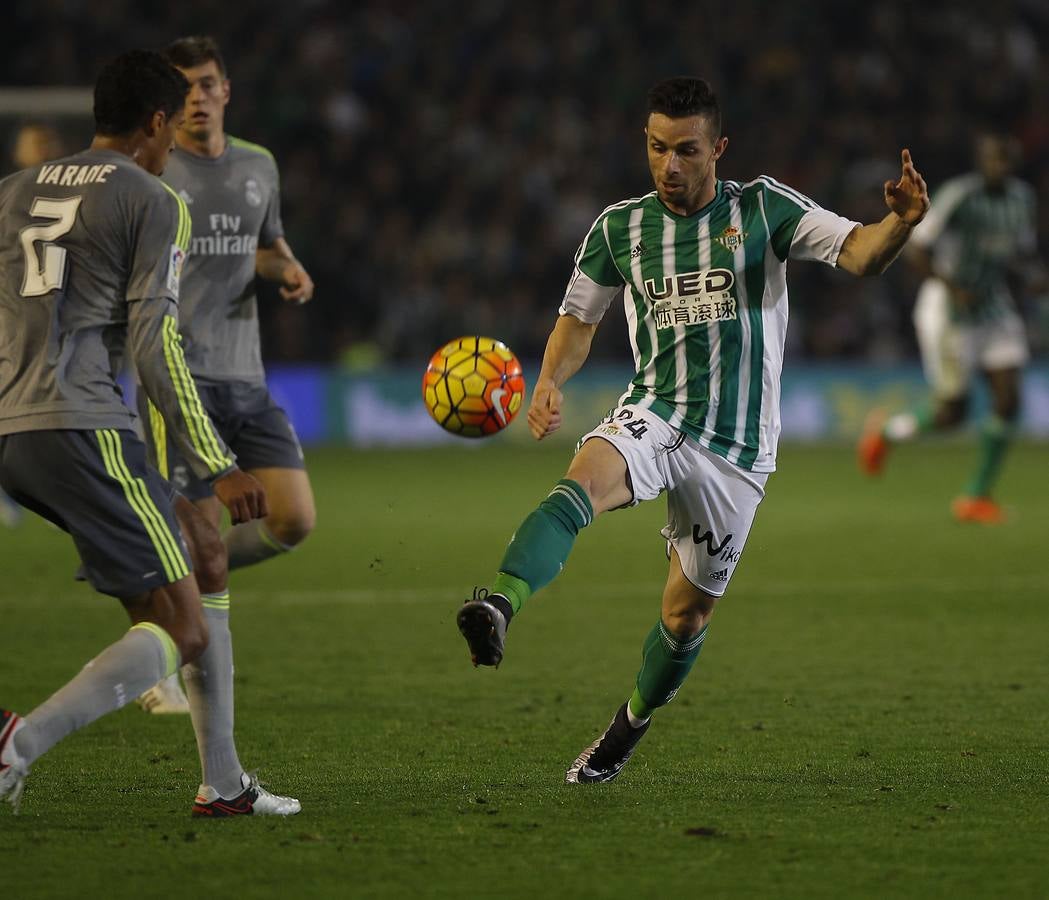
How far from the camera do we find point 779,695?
6332mm

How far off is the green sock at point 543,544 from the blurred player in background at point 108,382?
0.68 meters

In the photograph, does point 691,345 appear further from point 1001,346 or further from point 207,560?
point 1001,346

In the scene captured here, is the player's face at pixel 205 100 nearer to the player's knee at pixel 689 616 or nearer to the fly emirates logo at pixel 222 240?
the fly emirates logo at pixel 222 240

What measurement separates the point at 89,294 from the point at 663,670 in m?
2.07

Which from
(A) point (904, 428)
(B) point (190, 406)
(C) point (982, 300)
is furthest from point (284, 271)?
(A) point (904, 428)

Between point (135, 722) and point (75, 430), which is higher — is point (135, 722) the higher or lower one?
the lower one

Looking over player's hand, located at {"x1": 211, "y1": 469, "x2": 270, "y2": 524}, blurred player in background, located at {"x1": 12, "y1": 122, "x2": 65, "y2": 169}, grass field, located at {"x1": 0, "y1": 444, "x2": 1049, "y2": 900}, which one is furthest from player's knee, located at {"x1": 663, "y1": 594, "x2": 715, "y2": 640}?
blurred player in background, located at {"x1": 12, "y1": 122, "x2": 65, "y2": 169}

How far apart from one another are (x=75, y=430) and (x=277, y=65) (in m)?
16.9

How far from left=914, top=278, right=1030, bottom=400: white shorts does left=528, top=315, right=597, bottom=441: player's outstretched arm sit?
23.2ft

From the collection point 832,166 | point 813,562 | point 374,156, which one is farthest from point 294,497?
point 832,166

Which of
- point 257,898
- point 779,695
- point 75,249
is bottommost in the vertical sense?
point 779,695

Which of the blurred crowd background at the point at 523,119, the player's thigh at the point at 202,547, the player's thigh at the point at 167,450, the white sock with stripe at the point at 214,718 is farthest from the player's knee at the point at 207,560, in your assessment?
the blurred crowd background at the point at 523,119

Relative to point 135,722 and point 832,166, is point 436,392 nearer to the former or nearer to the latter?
point 135,722

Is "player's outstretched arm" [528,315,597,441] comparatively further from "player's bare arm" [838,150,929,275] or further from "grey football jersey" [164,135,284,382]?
"grey football jersey" [164,135,284,382]
